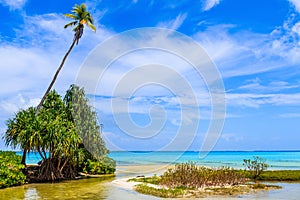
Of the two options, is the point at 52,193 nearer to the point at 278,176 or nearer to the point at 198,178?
the point at 198,178

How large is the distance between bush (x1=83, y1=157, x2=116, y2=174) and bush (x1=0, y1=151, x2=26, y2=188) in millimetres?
7258

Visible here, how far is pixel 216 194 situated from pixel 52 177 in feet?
45.0

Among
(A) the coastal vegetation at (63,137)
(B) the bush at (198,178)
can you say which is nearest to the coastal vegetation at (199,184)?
(B) the bush at (198,178)

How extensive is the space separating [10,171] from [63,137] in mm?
4627

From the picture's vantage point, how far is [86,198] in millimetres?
18203

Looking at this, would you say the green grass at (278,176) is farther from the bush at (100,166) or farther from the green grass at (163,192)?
the bush at (100,166)

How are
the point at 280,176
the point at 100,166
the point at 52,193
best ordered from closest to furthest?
the point at 52,193, the point at 280,176, the point at 100,166

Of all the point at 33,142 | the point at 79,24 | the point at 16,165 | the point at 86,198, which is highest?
the point at 79,24

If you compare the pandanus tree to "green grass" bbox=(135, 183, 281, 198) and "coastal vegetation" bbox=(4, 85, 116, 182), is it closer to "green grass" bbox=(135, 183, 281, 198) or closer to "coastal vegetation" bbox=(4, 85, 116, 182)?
"coastal vegetation" bbox=(4, 85, 116, 182)

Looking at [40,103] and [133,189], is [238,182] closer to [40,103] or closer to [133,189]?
[133,189]

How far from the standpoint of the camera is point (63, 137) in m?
26.5

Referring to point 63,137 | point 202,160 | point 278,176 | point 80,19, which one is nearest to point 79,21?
Result: point 80,19

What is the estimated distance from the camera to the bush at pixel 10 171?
73.9ft

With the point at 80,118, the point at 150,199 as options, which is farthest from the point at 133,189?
the point at 80,118
